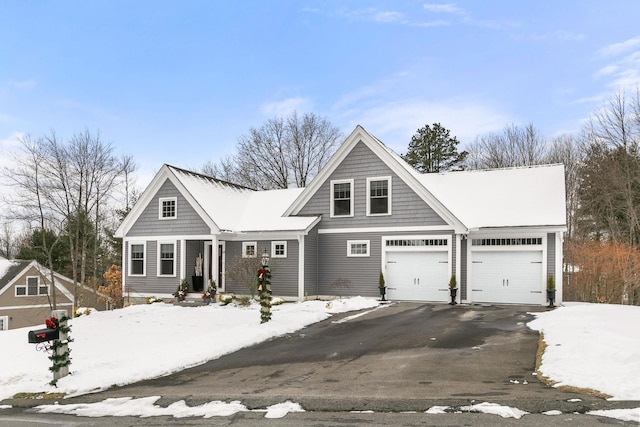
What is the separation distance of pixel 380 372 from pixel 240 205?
1792 centimetres

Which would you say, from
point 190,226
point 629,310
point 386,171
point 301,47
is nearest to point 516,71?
point 386,171

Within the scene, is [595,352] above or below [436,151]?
below

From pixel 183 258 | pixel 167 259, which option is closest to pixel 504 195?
pixel 183 258

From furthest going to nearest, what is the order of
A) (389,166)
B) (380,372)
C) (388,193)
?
(389,166) → (388,193) → (380,372)

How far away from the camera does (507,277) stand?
19828 mm

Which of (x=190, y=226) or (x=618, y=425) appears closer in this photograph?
(x=618, y=425)

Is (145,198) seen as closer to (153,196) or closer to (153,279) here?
(153,196)

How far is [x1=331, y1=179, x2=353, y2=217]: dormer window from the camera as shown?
2242cm

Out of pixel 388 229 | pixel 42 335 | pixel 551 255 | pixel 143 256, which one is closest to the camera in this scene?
pixel 42 335

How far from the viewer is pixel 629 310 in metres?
15.5

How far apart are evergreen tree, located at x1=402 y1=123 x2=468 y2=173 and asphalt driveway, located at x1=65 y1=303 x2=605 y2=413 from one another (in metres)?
31.0

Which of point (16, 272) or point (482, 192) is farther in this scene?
point (16, 272)

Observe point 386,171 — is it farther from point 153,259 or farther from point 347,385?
point 347,385

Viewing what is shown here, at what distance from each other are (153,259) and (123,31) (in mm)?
10151
